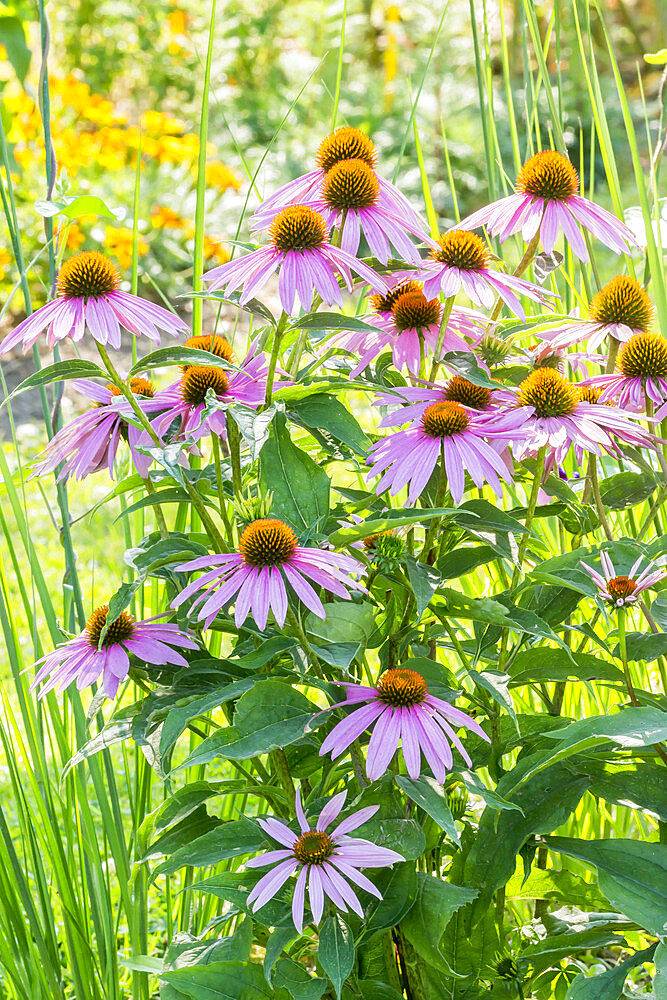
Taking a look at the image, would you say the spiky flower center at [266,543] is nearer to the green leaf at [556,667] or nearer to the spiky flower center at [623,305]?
the green leaf at [556,667]

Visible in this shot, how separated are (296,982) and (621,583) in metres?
0.35

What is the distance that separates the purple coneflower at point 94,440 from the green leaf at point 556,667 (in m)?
0.30

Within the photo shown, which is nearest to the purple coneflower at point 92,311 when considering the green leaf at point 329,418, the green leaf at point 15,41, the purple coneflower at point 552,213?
the green leaf at point 329,418

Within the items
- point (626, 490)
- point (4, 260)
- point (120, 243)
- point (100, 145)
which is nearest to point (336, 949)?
point (626, 490)

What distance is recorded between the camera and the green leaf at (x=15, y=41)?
104 inches

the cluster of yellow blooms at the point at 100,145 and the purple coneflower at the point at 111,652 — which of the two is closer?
the purple coneflower at the point at 111,652

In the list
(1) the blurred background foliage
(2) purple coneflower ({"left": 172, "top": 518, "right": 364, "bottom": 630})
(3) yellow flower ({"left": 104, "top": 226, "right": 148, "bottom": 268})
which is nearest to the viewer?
(2) purple coneflower ({"left": 172, "top": 518, "right": 364, "bottom": 630})

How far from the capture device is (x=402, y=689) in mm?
643

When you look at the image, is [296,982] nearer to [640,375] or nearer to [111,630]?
[111,630]

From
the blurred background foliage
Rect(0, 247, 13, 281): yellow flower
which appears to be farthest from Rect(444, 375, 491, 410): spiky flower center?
Rect(0, 247, 13, 281): yellow flower

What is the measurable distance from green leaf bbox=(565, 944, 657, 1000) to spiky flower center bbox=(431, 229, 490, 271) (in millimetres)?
490

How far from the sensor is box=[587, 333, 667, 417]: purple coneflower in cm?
74

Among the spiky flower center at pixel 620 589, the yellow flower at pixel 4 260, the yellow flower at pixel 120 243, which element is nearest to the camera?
the spiky flower center at pixel 620 589

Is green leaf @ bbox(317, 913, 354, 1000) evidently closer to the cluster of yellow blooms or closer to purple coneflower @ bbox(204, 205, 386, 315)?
purple coneflower @ bbox(204, 205, 386, 315)
